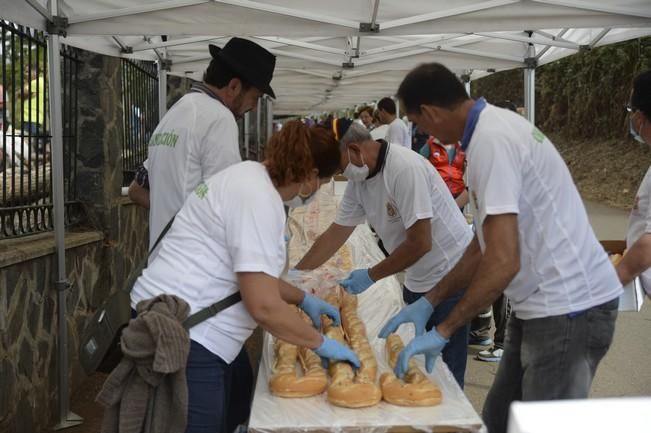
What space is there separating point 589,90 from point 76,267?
17.5 m

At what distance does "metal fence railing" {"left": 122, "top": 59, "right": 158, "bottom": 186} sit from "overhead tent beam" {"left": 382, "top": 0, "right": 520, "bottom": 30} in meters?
3.46

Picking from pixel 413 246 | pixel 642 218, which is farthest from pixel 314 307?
pixel 642 218

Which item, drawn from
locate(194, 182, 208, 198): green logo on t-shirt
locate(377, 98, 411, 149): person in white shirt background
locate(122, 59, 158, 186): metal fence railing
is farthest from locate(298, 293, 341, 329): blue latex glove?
locate(377, 98, 411, 149): person in white shirt background

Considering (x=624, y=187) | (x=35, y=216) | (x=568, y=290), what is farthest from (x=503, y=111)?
(x=624, y=187)

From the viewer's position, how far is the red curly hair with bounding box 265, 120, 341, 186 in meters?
2.43

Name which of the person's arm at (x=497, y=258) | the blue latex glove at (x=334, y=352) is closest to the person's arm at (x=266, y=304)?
the blue latex glove at (x=334, y=352)

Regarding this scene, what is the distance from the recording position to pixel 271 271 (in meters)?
2.27

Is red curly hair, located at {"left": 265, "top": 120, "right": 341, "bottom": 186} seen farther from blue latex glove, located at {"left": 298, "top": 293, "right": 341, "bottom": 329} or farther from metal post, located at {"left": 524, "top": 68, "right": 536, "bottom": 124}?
metal post, located at {"left": 524, "top": 68, "right": 536, "bottom": 124}

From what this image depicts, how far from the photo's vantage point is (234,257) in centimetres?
227

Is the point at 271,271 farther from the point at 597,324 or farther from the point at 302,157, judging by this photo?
the point at 597,324

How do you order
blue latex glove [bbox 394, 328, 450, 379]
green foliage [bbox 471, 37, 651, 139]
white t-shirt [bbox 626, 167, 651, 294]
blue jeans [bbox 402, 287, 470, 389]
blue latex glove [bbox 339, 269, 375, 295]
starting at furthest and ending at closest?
green foliage [bbox 471, 37, 651, 139]
blue latex glove [bbox 339, 269, 375, 295]
blue jeans [bbox 402, 287, 470, 389]
white t-shirt [bbox 626, 167, 651, 294]
blue latex glove [bbox 394, 328, 450, 379]

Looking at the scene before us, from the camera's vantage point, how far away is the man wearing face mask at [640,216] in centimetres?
307

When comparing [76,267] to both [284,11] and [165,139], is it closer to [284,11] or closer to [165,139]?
[165,139]

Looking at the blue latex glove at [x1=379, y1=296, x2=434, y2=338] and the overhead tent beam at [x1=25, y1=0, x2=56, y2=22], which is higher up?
the overhead tent beam at [x1=25, y1=0, x2=56, y2=22]
